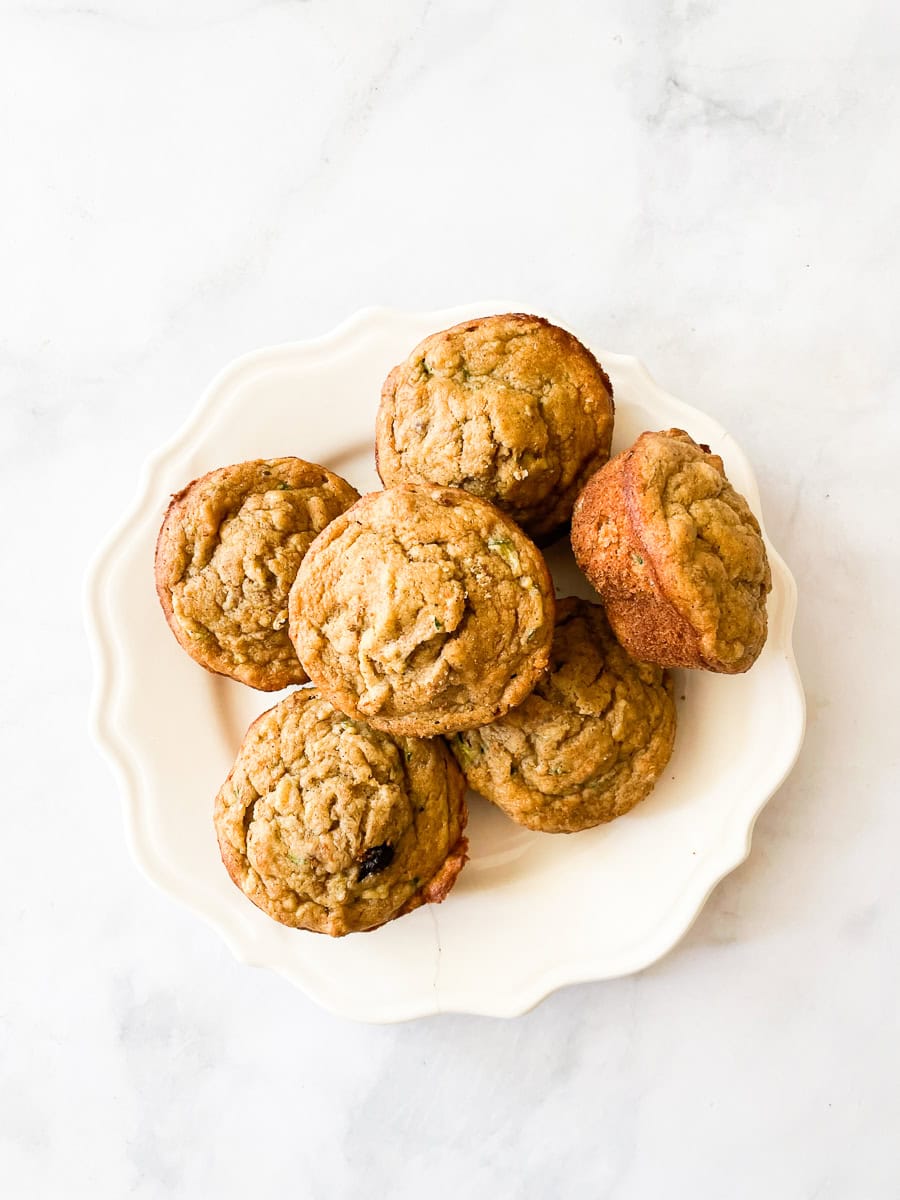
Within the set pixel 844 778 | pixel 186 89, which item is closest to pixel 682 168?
pixel 186 89

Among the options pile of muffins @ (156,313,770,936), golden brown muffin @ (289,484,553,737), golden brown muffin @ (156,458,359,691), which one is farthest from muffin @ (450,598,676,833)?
golden brown muffin @ (156,458,359,691)

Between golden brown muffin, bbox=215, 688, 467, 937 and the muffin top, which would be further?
golden brown muffin, bbox=215, 688, 467, 937

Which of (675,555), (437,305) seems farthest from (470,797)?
(437,305)

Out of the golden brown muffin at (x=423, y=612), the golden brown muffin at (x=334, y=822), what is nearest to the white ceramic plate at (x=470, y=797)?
the golden brown muffin at (x=334, y=822)

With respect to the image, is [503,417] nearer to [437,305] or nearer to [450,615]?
[450,615]

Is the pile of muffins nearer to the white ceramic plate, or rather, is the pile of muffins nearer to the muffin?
the muffin

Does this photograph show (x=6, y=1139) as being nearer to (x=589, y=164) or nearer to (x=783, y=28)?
(x=589, y=164)
